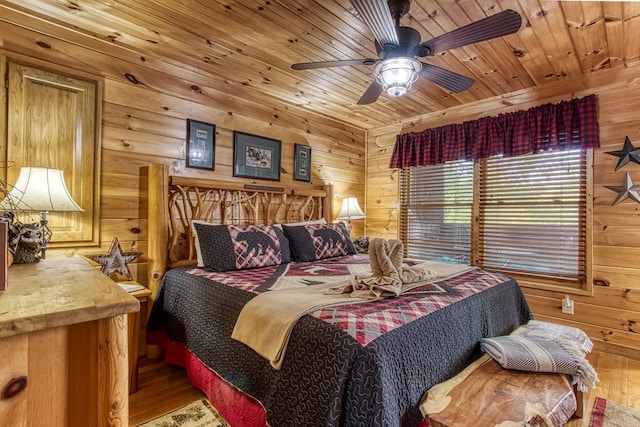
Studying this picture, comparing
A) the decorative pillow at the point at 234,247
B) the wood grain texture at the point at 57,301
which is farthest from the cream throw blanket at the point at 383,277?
the wood grain texture at the point at 57,301

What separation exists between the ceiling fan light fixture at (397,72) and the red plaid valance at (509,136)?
1875mm

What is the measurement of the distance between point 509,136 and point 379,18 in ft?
7.82

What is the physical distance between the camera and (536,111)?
3059 millimetres

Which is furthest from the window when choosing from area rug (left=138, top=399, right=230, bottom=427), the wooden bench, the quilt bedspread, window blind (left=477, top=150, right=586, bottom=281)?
area rug (left=138, top=399, right=230, bottom=427)

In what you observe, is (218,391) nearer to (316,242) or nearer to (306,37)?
(316,242)

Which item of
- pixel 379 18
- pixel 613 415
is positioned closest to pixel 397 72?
pixel 379 18

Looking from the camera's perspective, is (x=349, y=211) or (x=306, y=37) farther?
(x=349, y=211)

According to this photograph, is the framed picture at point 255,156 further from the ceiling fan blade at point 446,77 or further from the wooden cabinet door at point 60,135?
the ceiling fan blade at point 446,77

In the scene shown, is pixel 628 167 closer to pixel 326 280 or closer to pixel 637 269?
pixel 637 269

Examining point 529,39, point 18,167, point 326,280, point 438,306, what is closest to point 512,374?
point 438,306

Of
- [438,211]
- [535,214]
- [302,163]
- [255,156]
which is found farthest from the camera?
[438,211]

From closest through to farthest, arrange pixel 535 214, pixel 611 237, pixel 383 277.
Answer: pixel 383 277 → pixel 611 237 → pixel 535 214

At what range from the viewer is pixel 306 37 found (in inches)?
89.9

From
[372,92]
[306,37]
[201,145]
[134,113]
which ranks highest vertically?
[306,37]
